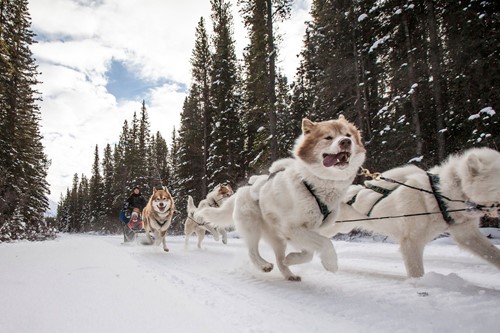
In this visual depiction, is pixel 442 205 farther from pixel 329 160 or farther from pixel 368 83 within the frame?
pixel 368 83

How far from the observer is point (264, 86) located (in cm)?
1449

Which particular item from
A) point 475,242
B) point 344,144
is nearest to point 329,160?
point 344,144

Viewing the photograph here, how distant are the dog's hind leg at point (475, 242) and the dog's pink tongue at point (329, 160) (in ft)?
5.32

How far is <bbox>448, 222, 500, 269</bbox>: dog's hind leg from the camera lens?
328 cm

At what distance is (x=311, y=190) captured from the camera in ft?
10.9

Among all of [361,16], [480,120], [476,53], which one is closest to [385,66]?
[361,16]

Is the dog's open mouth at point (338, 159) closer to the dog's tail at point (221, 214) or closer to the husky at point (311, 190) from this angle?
the husky at point (311, 190)

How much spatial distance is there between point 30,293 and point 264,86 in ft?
42.8

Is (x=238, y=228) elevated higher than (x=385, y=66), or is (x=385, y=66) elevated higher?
(x=385, y=66)

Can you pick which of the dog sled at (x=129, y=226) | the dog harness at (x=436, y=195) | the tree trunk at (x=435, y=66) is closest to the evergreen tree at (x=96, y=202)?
the dog sled at (x=129, y=226)

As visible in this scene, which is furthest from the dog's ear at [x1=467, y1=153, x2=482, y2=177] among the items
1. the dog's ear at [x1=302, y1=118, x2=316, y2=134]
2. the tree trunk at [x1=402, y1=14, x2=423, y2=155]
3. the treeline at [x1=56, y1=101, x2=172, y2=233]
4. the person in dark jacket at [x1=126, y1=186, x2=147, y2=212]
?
the treeline at [x1=56, y1=101, x2=172, y2=233]

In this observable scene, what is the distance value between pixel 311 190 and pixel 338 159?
0.45 metres

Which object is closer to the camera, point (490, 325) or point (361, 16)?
point (490, 325)

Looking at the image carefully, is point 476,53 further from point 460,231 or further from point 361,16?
point 460,231
